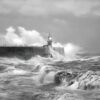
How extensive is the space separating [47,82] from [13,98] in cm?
989

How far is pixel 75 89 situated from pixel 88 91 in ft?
5.96

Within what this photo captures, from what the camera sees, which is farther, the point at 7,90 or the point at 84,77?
the point at 84,77

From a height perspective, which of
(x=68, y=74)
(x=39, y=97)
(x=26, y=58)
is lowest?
(x=39, y=97)

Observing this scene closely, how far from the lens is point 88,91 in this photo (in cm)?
2695

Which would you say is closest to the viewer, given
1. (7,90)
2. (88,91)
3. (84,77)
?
(88,91)

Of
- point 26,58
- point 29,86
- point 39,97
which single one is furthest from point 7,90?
point 26,58

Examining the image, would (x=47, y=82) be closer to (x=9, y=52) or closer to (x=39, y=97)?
(x=39, y=97)

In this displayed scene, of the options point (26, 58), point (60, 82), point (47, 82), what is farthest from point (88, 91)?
point (26, 58)

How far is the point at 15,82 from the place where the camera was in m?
34.5

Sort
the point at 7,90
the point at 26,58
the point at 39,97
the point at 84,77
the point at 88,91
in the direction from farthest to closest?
the point at 26,58, the point at 84,77, the point at 7,90, the point at 88,91, the point at 39,97

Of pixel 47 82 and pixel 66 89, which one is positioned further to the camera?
pixel 47 82

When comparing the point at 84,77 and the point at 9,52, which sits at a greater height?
the point at 9,52

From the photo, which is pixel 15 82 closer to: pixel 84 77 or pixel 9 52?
pixel 84 77

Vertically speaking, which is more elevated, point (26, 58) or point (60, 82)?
point (26, 58)
